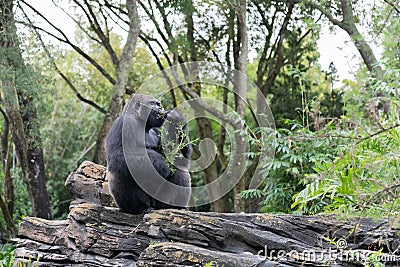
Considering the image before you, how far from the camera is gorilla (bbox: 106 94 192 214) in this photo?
16.3 ft

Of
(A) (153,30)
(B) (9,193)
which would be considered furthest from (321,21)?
Answer: (B) (9,193)

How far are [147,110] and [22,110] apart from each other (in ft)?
13.6

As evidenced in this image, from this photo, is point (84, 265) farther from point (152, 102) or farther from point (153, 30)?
point (153, 30)

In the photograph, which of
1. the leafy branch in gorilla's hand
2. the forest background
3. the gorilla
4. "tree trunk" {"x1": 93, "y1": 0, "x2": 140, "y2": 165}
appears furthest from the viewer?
"tree trunk" {"x1": 93, "y1": 0, "x2": 140, "y2": 165}

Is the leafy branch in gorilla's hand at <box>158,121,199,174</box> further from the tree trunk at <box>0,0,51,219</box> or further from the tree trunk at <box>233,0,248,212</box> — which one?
the tree trunk at <box>233,0,248,212</box>

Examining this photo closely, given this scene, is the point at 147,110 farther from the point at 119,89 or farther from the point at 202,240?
the point at 119,89

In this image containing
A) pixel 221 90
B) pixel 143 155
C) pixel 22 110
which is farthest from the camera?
pixel 221 90

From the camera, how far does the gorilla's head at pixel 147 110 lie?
16.9ft

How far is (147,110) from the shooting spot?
5152 mm
